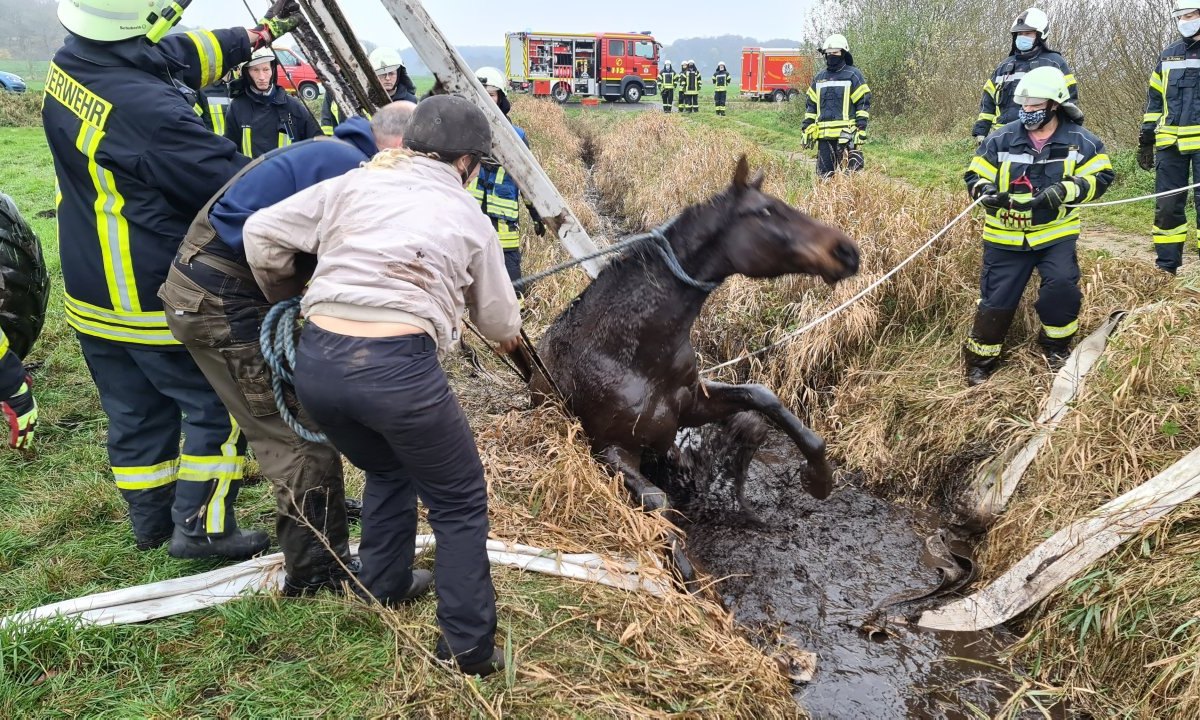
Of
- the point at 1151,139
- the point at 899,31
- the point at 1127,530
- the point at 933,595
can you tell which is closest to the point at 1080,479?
the point at 1127,530

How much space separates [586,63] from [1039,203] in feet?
123

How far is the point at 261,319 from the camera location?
292 cm

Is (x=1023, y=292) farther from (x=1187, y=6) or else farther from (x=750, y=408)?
(x=1187, y=6)

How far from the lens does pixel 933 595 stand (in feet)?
12.3

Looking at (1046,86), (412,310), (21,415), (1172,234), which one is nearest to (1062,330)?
(1046,86)

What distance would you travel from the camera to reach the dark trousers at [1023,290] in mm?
4625

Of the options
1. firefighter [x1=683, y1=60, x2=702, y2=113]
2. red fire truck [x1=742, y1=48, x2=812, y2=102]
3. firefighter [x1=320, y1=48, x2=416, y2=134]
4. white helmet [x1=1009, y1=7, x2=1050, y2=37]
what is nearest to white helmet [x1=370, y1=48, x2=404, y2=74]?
firefighter [x1=320, y1=48, x2=416, y2=134]

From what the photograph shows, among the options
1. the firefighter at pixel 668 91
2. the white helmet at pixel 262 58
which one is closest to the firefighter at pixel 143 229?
the white helmet at pixel 262 58

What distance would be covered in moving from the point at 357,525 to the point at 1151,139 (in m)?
7.76

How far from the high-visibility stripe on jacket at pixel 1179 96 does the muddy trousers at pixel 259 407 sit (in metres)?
7.37

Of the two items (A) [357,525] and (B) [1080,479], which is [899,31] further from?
(A) [357,525]

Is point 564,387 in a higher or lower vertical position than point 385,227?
lower

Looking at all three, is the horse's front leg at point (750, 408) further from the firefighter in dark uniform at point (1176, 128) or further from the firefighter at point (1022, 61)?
the firefighter at point (1022, 61)

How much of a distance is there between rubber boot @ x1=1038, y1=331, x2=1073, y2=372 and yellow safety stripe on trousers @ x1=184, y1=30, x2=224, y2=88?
196 inches
